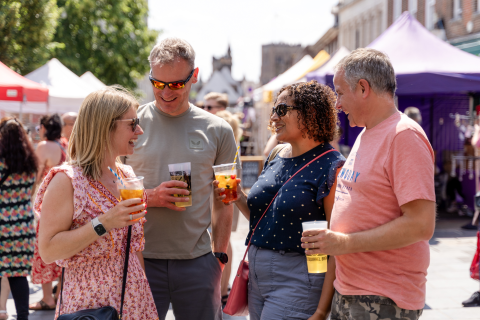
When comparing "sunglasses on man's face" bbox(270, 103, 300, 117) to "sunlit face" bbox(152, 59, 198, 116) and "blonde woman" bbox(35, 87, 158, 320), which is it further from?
"blonde woman" bbox(35, 87, 158, 320)

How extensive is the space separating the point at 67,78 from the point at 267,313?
8843 mm

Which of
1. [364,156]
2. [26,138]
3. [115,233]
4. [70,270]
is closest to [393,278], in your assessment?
[364,156]

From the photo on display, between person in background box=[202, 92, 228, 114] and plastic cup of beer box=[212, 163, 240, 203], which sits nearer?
plastic cup of beer box=[212, 163, 240, 203]

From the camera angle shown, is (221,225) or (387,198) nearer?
(387,198)

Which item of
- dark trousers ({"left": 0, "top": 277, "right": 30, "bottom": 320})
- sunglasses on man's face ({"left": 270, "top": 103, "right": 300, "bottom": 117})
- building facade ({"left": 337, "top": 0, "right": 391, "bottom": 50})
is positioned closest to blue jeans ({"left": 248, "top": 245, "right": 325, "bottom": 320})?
sunglasses on man's face ({"left": 270, "top": 103, "right": 300, "bottom": 117})

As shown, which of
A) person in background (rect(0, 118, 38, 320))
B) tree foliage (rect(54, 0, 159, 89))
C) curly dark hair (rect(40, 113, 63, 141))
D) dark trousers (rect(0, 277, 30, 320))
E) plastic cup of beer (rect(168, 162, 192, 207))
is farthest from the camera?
tree foliage (rect(54, 0, 159, 89))

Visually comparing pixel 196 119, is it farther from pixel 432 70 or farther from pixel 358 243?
pixel 432 70

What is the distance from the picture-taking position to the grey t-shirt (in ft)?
9.02

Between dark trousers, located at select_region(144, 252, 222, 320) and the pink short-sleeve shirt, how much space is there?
38.7 inches

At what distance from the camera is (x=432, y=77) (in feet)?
25.5

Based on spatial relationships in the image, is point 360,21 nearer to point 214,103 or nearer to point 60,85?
point 60,85

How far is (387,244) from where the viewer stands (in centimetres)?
191

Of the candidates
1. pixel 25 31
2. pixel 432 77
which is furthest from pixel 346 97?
pixel 25 31

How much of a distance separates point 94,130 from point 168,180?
0.68m
